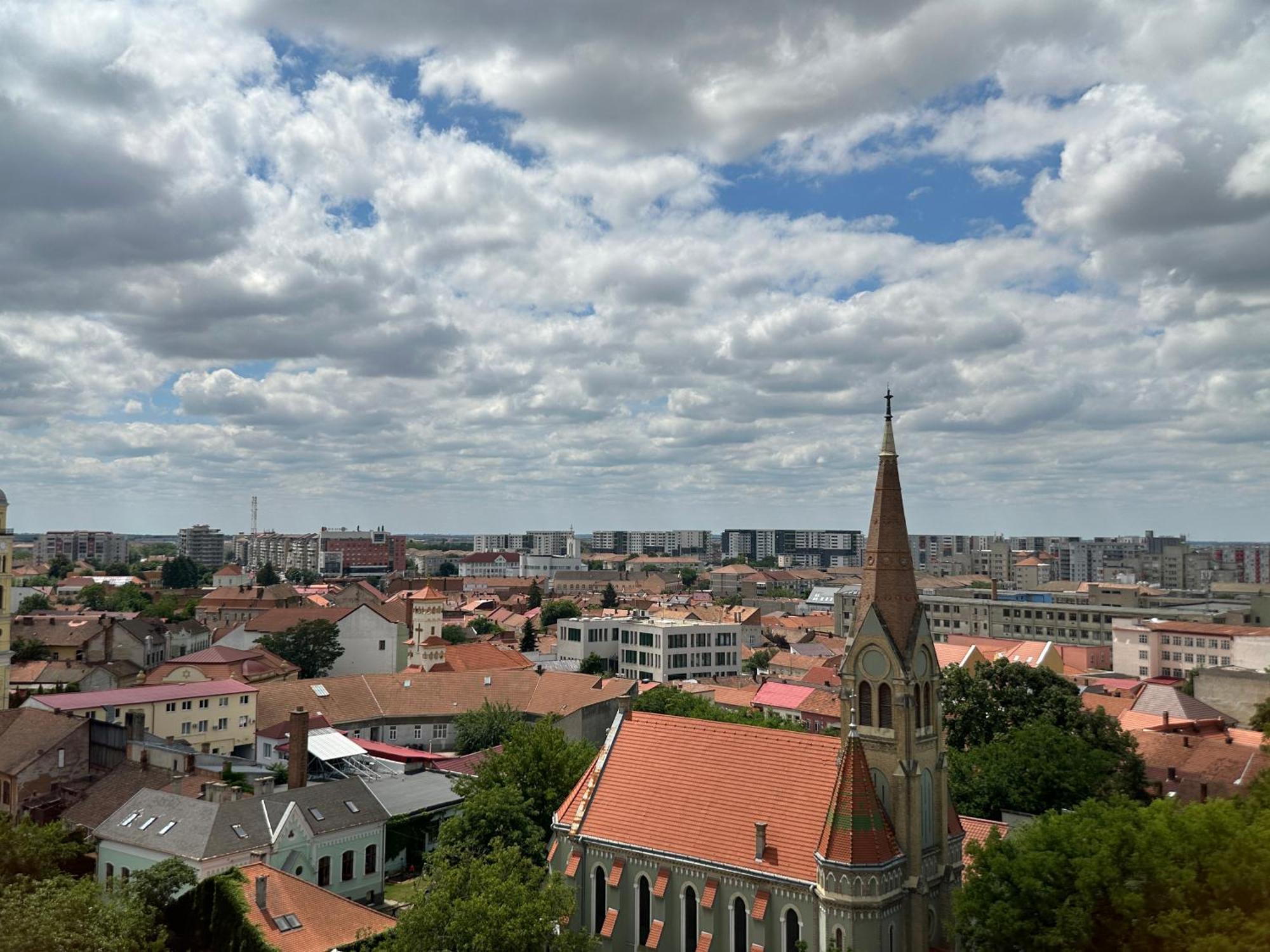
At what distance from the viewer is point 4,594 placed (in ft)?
249

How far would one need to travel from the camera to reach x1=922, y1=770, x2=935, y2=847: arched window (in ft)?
131

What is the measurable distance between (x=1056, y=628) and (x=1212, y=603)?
35.9 m

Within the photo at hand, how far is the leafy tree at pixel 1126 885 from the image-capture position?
1206 inches

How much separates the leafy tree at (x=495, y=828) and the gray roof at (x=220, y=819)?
360 inches

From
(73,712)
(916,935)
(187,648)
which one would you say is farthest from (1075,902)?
(187,648)

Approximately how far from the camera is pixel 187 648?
447ft

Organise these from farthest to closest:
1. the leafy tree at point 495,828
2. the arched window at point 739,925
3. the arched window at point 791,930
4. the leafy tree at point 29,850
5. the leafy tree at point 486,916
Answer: the leafy tree at point 495,828 → the leafy tree at point 29,850 → the arched window at point 739,925 → the arched window at point 791,930 → the leafy tree at point 486,916

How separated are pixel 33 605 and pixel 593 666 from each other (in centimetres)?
11444

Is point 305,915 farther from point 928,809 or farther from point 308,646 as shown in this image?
point 308,646

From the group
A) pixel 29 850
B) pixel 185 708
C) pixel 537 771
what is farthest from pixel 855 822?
pixel 185 708

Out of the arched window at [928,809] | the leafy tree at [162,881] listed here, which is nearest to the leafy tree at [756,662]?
the arched window at [928,809]

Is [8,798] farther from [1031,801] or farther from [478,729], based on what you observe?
[1031,801]

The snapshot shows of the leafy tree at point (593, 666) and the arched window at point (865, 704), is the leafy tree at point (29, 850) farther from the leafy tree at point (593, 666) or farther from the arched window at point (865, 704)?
the leafy tree at point (593, 666)

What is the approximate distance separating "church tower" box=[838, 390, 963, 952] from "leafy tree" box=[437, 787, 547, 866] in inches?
702
